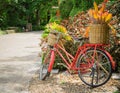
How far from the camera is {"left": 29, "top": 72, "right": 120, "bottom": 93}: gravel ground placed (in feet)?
21.1

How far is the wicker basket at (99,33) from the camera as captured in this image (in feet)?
20.6

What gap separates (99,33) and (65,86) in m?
1.40

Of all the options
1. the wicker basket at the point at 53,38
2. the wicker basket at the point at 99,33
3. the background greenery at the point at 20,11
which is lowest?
the background greenery at the point at 20,11

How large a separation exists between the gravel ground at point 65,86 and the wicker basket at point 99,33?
0.96 meters

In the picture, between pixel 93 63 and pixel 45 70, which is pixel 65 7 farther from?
pixel 93 63

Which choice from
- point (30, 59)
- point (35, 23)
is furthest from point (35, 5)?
point (30, 59)

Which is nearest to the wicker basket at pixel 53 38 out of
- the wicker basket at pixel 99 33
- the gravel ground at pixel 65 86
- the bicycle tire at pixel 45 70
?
the bicycle tire at pixel 45 70

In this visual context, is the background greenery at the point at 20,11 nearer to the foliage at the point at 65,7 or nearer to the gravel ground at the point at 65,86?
the foliage at the point at 65,7

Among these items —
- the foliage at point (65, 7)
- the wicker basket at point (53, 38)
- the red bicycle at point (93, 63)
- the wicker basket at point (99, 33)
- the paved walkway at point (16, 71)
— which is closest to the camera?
the wicker basket at point (99, 33)

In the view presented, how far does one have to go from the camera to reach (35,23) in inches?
1572

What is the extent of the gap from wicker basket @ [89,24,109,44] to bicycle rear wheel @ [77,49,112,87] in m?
0.22

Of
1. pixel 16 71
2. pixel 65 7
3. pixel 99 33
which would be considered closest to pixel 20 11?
pixel 65 7

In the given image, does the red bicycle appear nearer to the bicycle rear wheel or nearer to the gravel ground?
the bicycle rear wheel

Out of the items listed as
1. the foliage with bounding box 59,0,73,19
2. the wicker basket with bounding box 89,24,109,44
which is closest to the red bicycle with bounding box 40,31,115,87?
the wicker basket with bounding box 89,24,109,44
